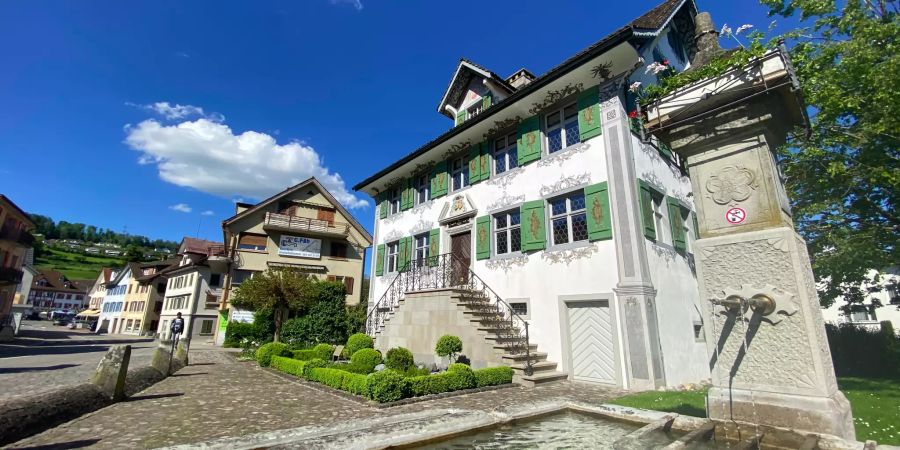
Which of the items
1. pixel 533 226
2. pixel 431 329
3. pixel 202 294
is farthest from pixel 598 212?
pixel 202 294

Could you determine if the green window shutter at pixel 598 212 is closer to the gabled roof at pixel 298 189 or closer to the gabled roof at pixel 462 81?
the gabled roof at pixel 462 81

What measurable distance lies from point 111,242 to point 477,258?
654 ft

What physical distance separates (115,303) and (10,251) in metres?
28.6

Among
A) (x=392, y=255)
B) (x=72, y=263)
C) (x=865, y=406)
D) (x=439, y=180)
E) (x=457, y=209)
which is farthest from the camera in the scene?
(x=72, y=263)

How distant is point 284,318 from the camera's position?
2809 cm

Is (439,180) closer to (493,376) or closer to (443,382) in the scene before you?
(493,376)

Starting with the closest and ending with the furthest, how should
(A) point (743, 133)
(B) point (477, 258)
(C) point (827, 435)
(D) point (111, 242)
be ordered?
(C) point (827, 435) → (A) point (743, 133) → (B) point (477, 258) → (D) point (111, 242)

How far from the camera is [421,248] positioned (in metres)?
18.3

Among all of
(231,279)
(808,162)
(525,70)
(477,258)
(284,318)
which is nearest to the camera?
(808,162)

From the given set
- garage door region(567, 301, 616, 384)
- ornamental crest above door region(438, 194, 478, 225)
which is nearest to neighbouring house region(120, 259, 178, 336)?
ornamental crest above door region(438, 194, 478, 225)

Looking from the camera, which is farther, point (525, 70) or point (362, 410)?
point (525, 70)

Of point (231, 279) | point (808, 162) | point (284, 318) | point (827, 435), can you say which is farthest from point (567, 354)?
point (231, 279)

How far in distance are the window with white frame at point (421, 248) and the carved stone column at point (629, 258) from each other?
913 centimetres

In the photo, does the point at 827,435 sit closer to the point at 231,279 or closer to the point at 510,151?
the point at 510,151
